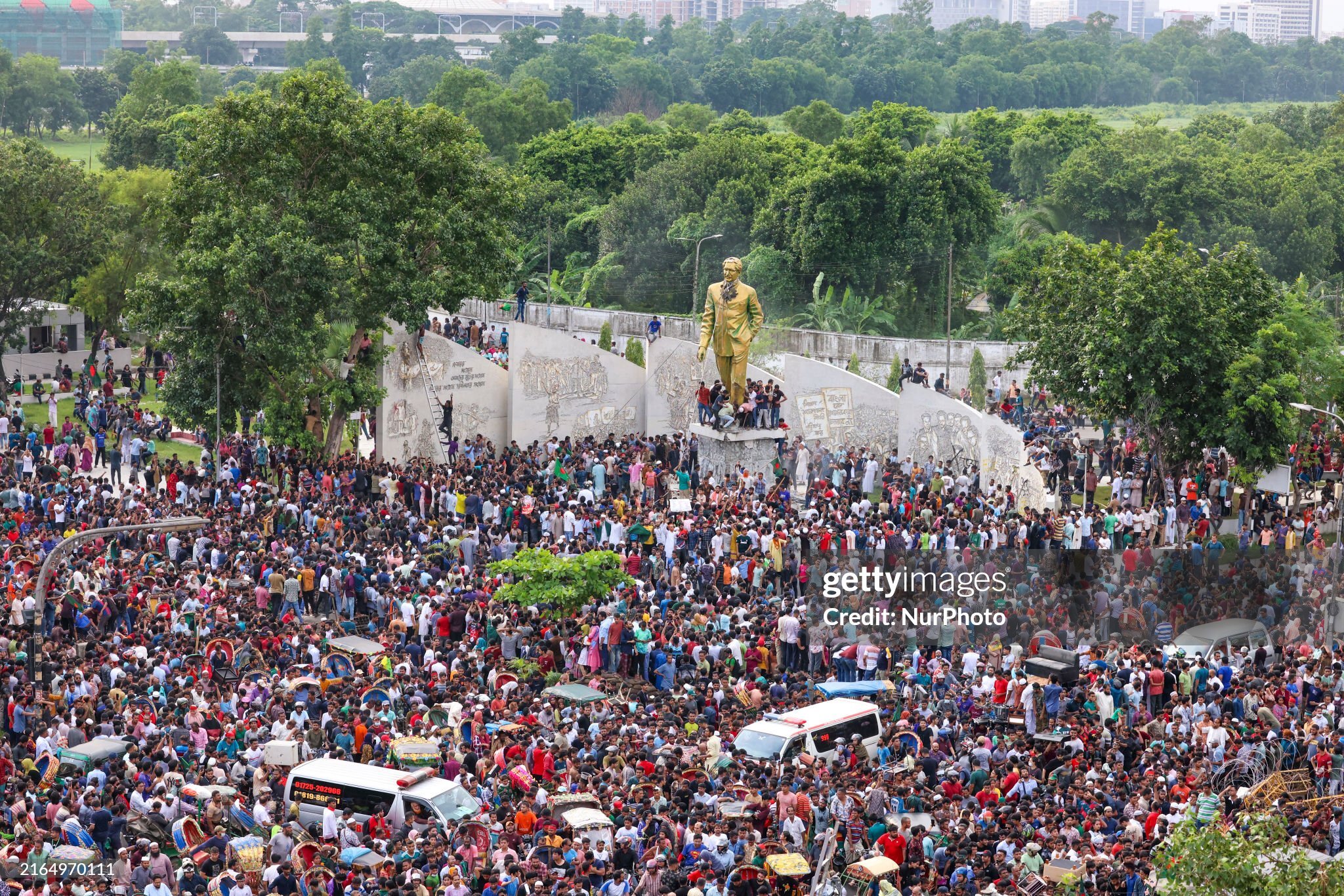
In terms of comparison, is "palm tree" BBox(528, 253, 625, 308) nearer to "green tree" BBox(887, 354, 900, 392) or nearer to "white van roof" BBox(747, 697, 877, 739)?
"green tree" BBox(887, 354, 900, 392)

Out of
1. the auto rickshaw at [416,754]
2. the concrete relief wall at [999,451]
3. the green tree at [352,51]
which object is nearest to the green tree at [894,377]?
the concrete relief wall at [999,451]

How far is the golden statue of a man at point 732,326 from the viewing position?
39375mm

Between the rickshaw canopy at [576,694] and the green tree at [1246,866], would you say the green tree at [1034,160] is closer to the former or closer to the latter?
the rickshaw canopy at [576,694]

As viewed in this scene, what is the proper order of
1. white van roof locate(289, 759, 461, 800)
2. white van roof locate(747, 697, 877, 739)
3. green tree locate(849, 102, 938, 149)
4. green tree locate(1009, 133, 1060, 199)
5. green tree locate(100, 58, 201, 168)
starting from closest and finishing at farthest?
1. white van roof locate(289, 759, 461, 800)
2. white van roof locate(747, 697, 877, 739)
3. green tree locate(100, 58, 201, 168)
4. green tree locate(849, 102, 938, 149)
5. green tree locate(1009, 133, 1060, 199)

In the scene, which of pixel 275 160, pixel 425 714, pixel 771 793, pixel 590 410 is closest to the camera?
pixel 771 793

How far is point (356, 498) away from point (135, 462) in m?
6.45

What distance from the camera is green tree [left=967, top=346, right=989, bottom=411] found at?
5034 centimetres

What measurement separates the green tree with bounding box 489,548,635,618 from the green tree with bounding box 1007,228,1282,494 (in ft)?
42.9

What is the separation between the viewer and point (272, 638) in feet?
91.1

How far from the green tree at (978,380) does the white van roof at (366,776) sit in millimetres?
30606

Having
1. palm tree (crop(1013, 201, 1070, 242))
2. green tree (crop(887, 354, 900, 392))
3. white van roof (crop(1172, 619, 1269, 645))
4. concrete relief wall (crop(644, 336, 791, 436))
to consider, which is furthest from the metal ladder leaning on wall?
palm tree (crop(1013, 201, 1070, 242))

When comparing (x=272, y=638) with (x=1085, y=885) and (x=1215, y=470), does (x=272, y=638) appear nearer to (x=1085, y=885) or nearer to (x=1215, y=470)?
(x=1085, y=885)

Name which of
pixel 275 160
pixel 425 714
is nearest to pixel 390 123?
pixel 275 160

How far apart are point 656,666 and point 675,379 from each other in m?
17.6
